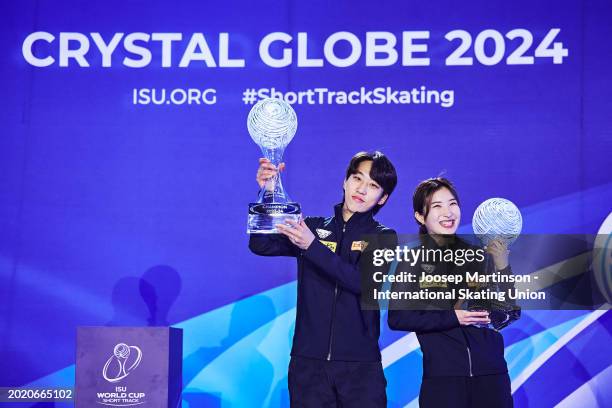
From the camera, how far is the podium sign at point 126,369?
3768mm


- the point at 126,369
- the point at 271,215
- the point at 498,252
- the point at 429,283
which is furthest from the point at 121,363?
the point at 498,252

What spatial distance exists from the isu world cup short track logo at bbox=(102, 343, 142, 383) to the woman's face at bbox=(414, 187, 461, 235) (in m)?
1.39

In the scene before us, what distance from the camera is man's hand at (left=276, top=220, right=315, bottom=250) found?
127 inches

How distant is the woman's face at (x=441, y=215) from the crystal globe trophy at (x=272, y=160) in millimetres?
572

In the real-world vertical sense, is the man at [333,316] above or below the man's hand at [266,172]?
below

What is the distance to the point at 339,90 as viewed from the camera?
4664mm

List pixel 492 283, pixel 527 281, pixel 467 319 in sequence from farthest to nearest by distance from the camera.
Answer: pixel 527 281 < pixel 492 283 < pixel 467 319

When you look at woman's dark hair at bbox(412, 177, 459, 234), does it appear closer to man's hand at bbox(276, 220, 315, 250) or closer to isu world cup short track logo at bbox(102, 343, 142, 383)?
man's hand at bbox(276, 220, 315, 250)

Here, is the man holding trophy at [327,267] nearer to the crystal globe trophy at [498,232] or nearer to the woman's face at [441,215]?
the woman's face at [441,215]

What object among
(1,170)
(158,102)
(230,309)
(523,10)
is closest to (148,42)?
(158,102)

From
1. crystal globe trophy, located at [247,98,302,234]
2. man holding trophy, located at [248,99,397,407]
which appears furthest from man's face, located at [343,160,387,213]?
crystal globe trophy, located at [247,98,302,234]

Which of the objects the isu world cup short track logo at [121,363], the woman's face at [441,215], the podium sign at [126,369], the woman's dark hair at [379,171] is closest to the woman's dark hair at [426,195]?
the woman's face at [441,215]

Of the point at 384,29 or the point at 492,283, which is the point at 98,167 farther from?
the point at 492,283

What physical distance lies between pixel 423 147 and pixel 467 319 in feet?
5.05
